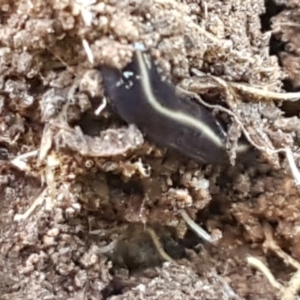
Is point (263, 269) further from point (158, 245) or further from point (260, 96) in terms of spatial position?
point (260, 96)

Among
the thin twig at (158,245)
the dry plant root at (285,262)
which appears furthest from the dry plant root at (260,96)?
the thin twig at (158,245)

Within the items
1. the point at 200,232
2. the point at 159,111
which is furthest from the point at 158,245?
the point at 159,111

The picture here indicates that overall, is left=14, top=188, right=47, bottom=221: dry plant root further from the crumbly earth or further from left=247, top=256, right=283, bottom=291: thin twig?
left=247, top=256, right=283, bottom=291: thin twig

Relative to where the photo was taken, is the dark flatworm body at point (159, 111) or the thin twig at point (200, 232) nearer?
the dark flatworm body at point (159, 111)

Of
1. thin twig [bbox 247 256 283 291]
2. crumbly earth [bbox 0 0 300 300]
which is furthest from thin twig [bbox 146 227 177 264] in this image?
thin twig [bbox 247 256 283 291]

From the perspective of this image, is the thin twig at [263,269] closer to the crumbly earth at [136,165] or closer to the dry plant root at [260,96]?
the crumbly earth at [136,165]

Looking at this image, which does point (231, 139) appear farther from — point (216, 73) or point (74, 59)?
point (74, 59)
